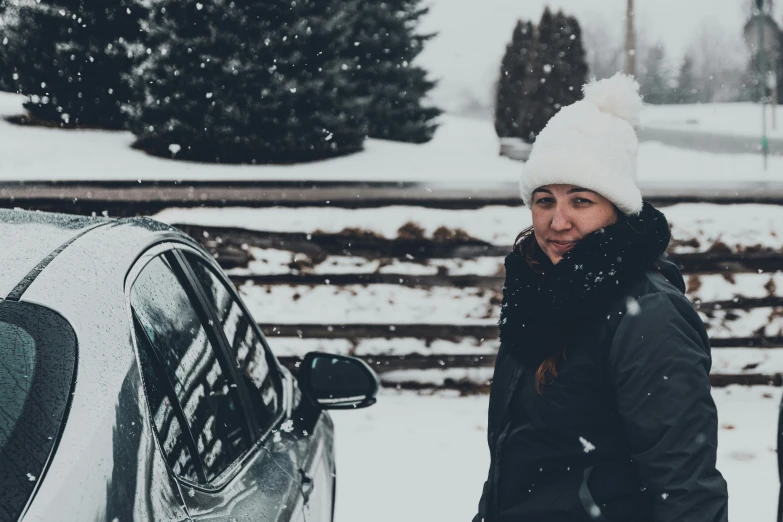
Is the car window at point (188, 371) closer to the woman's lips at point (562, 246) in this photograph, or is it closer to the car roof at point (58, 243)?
the car roof at point (58, 243)

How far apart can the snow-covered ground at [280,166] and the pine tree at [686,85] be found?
46837 millimetres

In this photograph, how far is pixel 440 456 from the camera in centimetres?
493

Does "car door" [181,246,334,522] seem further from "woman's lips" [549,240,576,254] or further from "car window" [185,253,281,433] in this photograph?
"woman's lips" [549,240,576,254]

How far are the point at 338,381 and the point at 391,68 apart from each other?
977 inches

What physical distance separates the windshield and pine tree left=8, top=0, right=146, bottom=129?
19.8m

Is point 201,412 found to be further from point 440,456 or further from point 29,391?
point 440,456

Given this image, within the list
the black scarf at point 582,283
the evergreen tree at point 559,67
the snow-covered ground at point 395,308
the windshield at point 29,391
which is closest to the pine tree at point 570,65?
the evergreen tree at point 559,67

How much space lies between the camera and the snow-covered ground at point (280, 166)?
1855 centimetres

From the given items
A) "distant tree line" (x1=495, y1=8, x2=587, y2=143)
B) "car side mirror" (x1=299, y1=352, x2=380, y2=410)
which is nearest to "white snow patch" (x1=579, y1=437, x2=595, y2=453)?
"car side mirror" (x1=299, y1=352, x2=380, y2=410)

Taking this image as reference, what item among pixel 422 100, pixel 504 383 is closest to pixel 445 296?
pixel 504 383

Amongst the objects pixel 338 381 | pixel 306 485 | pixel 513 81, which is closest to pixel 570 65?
pixel 513 81

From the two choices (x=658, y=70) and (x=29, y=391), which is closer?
(x=29, y=391)

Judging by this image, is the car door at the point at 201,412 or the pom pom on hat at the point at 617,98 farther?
the pom pom on hat at the point at 617,98

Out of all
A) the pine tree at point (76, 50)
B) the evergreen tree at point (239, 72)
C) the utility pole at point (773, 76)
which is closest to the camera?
the evergreen tree at point (239, 72)
